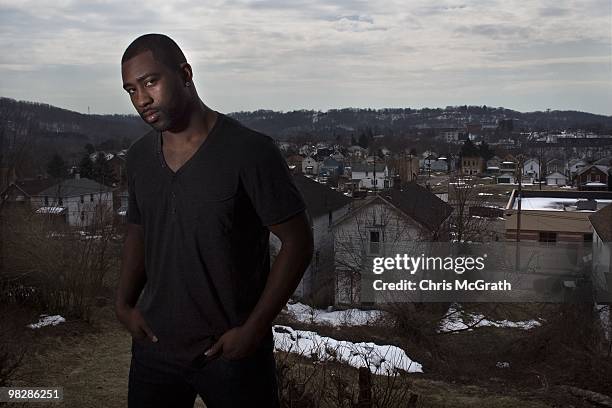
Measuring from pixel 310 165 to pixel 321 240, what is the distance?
131 feet

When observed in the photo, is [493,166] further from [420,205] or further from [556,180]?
[420,205]

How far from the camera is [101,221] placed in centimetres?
1302

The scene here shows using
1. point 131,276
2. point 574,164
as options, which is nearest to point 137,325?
point 131,276

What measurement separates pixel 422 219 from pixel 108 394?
15304 millimetres

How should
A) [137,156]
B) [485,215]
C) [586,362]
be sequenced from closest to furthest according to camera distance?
1. [137,156]
2. [586,362]
3. [485,215]

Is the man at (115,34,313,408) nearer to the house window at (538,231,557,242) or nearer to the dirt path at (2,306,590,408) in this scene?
the dirt path at (2,306,590,408)

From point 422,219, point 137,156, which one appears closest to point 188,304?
point 137,156

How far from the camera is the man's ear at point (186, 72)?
1.40 m

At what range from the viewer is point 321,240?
22.3 meters

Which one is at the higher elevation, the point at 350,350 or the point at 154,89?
the point at 154,89

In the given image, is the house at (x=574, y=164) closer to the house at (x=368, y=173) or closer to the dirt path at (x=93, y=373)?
the house at (x=368, y=173)

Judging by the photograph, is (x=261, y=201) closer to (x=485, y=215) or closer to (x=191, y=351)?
(x=191, y=351)

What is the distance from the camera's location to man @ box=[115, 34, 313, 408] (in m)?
1.37

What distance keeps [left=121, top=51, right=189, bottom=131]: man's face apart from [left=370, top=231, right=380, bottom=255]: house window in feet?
61.3
